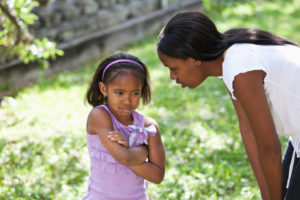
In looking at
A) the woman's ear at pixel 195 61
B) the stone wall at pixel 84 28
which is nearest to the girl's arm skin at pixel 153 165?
the woman's ear at pixel 195 61

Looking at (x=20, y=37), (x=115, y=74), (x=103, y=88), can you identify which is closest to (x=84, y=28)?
(x=20, y=37)

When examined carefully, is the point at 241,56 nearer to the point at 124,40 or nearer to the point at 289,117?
the point at 289,117

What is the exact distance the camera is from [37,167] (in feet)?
12.0

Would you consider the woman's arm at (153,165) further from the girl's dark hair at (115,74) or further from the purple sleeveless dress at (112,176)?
the girl's dark hair at (115,74)

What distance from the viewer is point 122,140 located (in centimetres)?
225

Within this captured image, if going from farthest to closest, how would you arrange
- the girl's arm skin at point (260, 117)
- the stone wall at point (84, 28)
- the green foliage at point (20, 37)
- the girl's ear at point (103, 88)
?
the stone wall at point (84, 28)
the green foliage at point (20, 37)
the girl's ear at point (103, 88)
the girl's arm skin at point (260, 117)

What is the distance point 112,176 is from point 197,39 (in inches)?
34.6

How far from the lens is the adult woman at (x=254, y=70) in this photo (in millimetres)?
2061

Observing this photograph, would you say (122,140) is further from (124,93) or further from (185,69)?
(185,69)

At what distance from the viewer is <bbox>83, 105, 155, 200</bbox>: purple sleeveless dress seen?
2.32 m

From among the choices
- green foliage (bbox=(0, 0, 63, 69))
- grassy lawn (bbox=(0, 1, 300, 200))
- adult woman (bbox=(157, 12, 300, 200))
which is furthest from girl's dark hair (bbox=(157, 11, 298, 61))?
green foliage (bbox=(0, 0, 63, 69))

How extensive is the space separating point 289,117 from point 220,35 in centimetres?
57

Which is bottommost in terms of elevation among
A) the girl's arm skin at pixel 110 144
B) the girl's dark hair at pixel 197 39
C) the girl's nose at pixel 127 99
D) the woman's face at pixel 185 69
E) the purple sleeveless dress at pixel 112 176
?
the purple sleeveless dress at pixel 112 176

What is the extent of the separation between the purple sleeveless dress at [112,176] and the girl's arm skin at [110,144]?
0.05 metres
